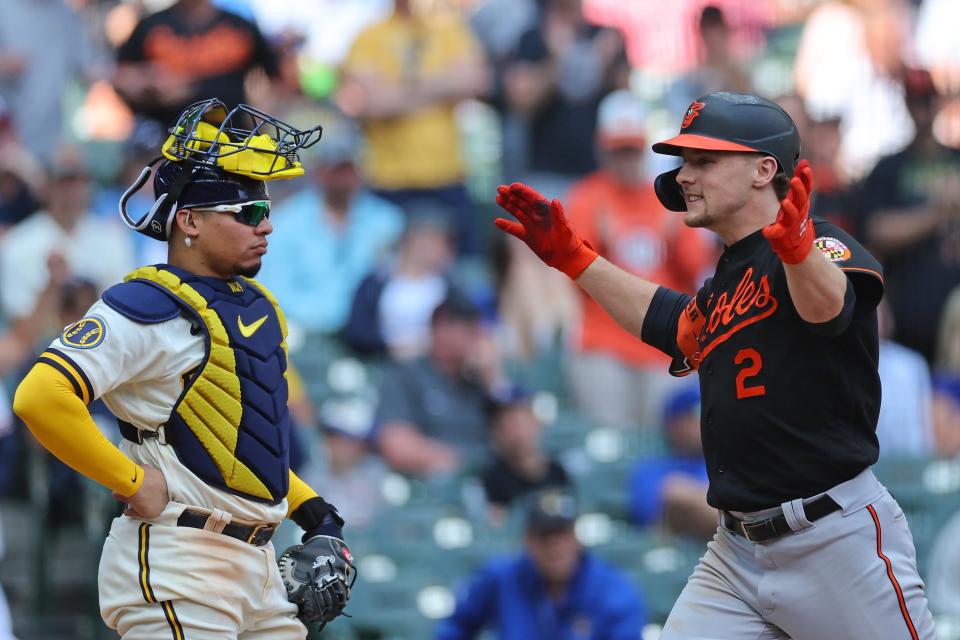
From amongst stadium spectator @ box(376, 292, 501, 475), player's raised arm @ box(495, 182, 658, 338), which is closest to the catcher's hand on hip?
player's raised arm @ box(495, 182, 658, 338)

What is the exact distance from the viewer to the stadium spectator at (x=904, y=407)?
8156 millimetres

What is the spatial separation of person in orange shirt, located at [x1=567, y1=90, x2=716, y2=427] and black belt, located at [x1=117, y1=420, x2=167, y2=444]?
4650 mm

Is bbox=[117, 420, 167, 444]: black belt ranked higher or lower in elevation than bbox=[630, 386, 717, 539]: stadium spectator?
higher

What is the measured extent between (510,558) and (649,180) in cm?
331

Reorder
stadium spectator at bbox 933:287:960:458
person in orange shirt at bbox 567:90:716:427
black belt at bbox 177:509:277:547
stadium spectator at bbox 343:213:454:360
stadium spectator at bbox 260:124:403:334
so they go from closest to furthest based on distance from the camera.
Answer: black belt at bbox 177:509:277:547, stadium spectator at bbox 933:287:960:458, person in orange shirt at bbox 567:90:716:427, stadium spectator at bbox 343:213:454:360, stadium spectator at bbox 260:124:403:334

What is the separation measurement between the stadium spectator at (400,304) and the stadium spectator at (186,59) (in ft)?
4.06

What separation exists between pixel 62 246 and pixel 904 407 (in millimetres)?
4559

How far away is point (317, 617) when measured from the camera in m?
4.15

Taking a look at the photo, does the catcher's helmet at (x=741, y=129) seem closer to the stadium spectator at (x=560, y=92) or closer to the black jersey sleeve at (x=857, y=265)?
the black jersey sleeve at (x=857, y=265)

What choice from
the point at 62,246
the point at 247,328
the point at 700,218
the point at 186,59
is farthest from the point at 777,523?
the point at 62,246

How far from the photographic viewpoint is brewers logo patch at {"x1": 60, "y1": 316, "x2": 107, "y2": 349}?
3773 mm

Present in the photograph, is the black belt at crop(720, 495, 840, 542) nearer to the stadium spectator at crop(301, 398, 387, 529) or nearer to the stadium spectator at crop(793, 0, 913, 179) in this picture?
the stadium spectator at crop(301, 398, 387, 529)

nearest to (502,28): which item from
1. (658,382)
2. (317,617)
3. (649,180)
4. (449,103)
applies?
(449,103)

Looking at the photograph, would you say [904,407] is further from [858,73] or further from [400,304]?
[858,73]
